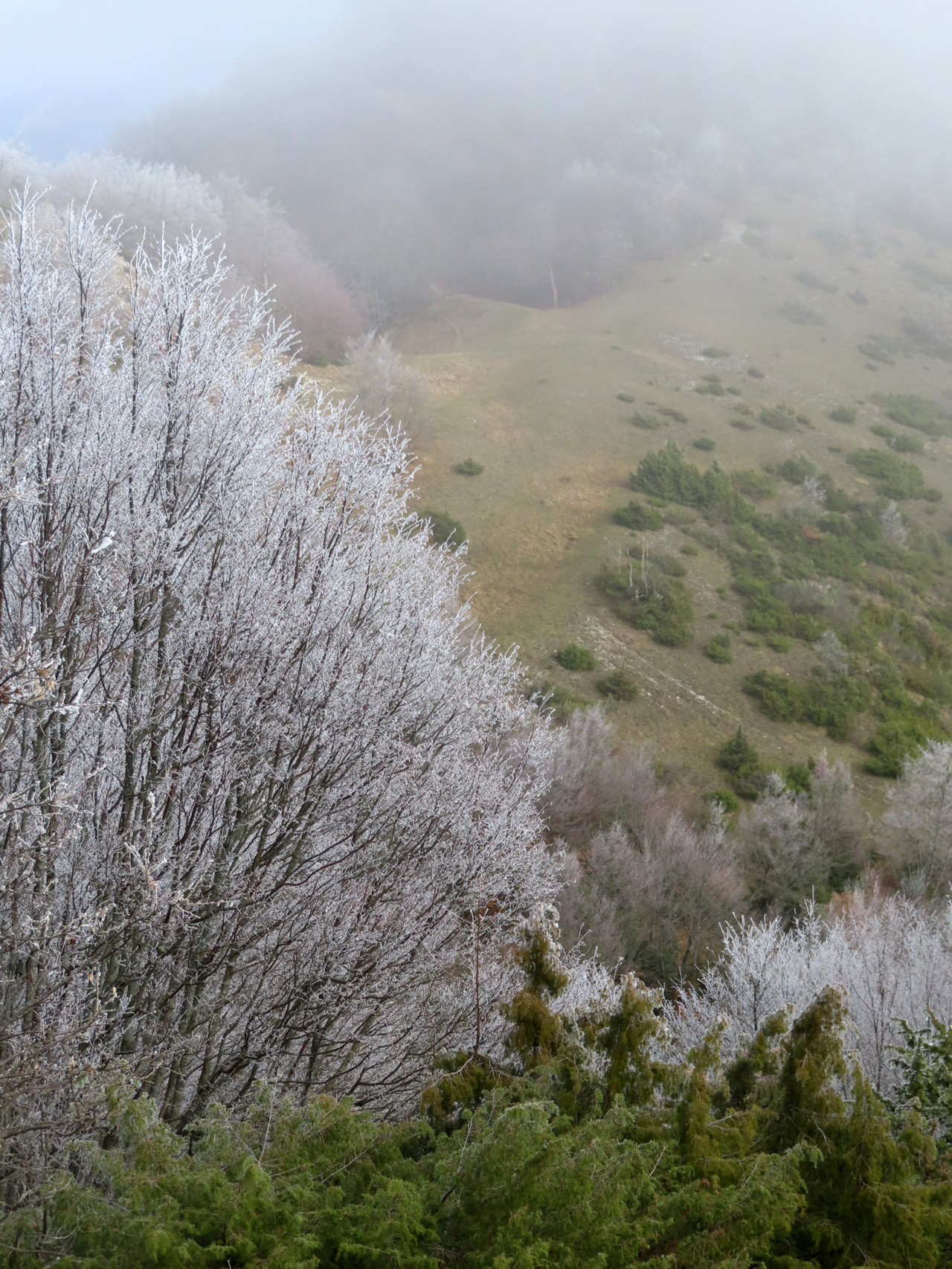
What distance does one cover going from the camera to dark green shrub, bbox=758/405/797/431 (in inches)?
1869

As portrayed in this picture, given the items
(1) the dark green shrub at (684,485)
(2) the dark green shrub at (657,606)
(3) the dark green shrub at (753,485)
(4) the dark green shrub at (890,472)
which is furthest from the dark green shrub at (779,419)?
(2) the dark green shrub at (657,606)

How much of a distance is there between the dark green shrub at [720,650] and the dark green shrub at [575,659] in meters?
5.21

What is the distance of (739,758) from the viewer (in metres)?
25.0

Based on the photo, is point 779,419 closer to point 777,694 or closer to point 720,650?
point 720,650

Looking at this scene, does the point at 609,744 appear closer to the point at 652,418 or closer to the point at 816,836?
the point at 816,836

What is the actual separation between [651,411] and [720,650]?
22.0 m

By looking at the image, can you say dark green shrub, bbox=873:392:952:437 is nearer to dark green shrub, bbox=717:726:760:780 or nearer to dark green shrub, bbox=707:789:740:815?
dark green shrub, bbox=717:726:760:780

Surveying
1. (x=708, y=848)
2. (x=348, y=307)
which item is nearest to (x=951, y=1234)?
(x=708, y=848)

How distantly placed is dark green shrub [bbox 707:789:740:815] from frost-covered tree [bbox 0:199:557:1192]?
16711 mm

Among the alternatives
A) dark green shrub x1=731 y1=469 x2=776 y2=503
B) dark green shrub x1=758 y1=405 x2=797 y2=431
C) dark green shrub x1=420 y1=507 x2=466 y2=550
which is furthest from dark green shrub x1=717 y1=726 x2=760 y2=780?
dark green shrub x1=758 y1=405 x2=797 y2=431

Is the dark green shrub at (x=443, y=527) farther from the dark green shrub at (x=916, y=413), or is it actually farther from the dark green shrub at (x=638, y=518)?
the dark green shrub at (x=916, y=413)

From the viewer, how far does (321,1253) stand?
8.78ft

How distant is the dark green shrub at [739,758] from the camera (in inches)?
966

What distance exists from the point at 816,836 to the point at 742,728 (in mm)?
6291
